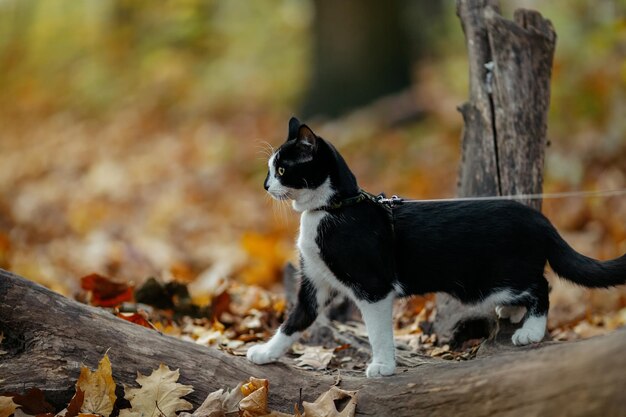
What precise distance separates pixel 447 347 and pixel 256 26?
555 inches

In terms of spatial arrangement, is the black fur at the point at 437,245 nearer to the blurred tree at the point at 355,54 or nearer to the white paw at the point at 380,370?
the white paw at the point at 380,370

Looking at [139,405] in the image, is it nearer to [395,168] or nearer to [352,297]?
[352,297]

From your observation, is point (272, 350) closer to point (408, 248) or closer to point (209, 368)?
point (209, 368)

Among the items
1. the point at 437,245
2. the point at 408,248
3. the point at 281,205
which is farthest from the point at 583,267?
the point at 281,205

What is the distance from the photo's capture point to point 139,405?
2.99 meters

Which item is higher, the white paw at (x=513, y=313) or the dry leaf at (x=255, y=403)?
the white paw at (x=513, y=313)

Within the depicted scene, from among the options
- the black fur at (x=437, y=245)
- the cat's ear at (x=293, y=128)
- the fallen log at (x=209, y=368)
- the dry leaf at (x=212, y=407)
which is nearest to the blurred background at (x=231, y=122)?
the cat's ear at (x=293, y=128)

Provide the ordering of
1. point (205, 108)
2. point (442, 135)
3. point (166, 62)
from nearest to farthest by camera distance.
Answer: point (442, 135), point (205, 108), point (166, 62)

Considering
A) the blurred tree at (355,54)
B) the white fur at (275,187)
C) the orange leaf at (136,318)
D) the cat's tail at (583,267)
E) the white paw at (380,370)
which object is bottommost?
the orange leaf at (136,318)

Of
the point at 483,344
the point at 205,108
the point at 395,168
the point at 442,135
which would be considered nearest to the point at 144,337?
the point at 483,344

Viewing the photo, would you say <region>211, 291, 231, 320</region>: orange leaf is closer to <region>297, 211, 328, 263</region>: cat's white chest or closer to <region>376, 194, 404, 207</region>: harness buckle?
<region>297, 211, 328, 263</region>: cat's white chest

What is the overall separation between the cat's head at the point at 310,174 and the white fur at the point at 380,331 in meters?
0.50

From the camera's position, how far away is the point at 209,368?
10.4ft

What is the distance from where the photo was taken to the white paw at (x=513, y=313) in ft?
11.5
